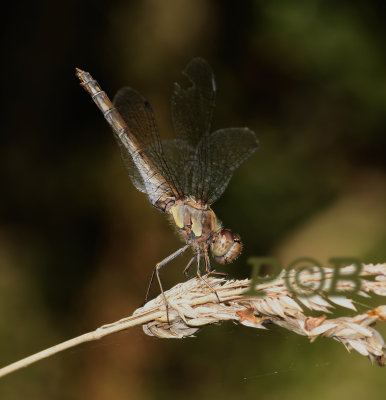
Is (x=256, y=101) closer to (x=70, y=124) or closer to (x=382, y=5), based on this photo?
(x=382, y=5)

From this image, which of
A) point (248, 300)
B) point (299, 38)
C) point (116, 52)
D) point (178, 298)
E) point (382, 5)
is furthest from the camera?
point (116, 52)

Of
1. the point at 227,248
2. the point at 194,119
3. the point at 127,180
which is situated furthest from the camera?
the point at 127,180

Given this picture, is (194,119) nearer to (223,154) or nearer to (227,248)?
(223,154)

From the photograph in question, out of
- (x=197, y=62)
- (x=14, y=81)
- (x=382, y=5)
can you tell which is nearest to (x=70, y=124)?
(x=14, y=81)

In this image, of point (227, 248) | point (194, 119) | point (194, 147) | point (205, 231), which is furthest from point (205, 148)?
point (227, 248)

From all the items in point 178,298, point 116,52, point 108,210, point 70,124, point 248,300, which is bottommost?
point 248,300
